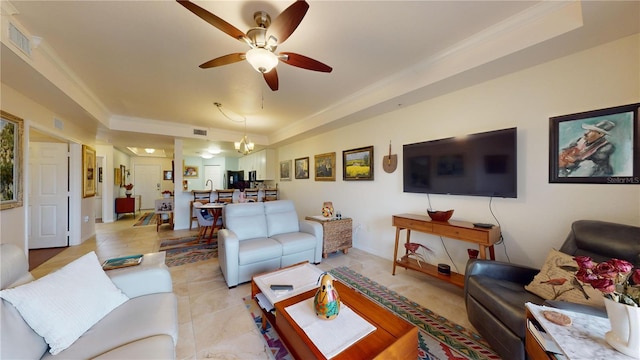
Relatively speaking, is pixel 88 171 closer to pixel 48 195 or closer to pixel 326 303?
pixel 48 195

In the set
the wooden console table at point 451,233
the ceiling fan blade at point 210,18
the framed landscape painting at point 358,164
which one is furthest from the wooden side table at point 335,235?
the ceiling fan blade at point 210,18

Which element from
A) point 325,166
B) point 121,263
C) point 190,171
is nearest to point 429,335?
point 121,263

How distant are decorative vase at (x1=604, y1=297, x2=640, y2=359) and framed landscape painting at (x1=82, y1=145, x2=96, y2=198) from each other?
6.91m

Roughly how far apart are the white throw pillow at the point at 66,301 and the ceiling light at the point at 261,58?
1.77 m

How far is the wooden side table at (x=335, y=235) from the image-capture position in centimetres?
341

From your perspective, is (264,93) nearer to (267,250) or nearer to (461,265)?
(267,250)

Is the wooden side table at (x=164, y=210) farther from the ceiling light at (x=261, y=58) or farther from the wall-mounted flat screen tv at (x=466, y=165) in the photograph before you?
the wall-mounted flat screen tv at (x=466, y=165)

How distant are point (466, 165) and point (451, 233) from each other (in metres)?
0.79

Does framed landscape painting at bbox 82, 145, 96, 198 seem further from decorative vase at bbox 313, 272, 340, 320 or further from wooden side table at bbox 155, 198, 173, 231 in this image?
decorative vase at bbox 313, 272, 340, 320

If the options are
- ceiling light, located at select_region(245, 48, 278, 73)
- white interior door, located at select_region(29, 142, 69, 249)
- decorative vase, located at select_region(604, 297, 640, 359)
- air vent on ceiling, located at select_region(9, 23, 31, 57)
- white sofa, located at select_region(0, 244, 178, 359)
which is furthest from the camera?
white interior door, located at select_region(29, 142, 69, 249)

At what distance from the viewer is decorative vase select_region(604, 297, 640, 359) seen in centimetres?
82

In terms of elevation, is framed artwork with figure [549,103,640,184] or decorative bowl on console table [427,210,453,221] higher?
framed artwork with figure [549,103,640,184]

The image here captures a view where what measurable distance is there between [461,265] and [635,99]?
203cm

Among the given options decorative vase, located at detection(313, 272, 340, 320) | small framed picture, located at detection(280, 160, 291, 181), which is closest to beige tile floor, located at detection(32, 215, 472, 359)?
decorative vase, located at detection(313, 272, 340, 320)
